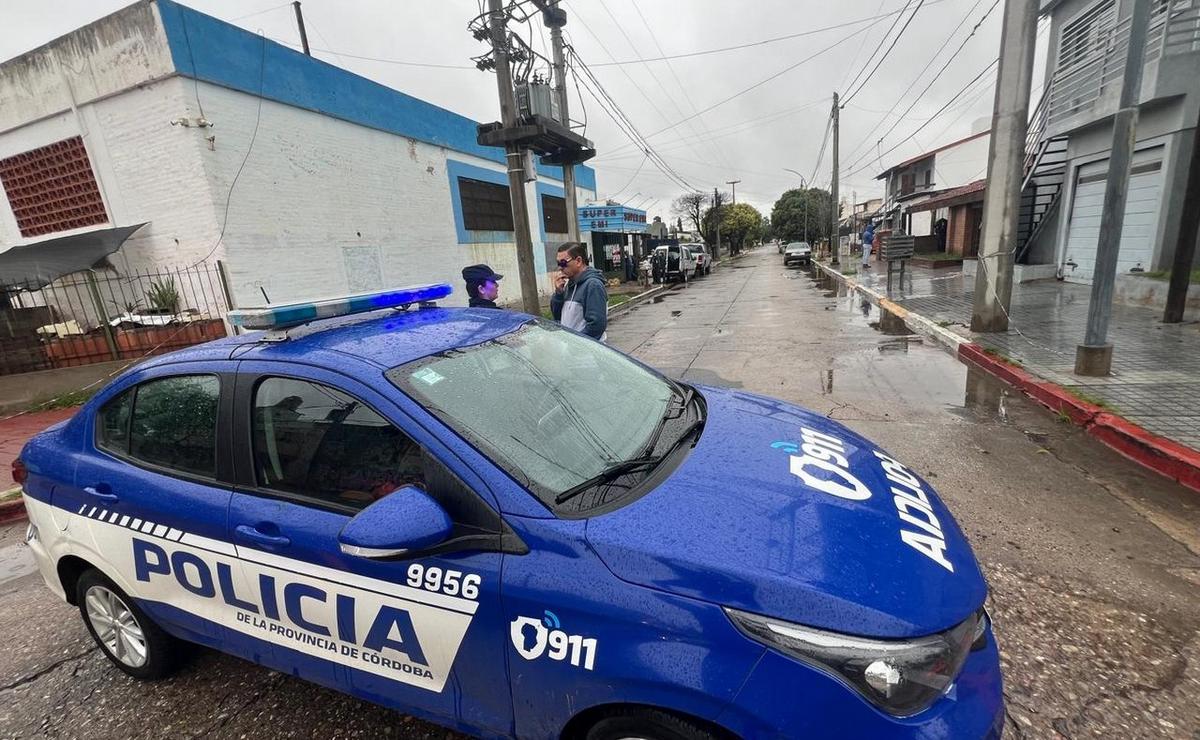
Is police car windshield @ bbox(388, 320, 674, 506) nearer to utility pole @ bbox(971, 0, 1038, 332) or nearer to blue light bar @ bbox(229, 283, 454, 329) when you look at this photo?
blue light bar @ bbox(229, 283, 454, 329)

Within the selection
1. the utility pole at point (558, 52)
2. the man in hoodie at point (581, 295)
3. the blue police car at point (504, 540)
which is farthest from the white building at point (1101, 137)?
the blue police car at point (504, 540)

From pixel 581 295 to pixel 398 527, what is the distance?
3649 millimetres

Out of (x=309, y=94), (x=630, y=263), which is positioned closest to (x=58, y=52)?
(x=309, y=94)

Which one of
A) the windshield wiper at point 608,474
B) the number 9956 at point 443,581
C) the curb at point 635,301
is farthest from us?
the curb at point 635,301

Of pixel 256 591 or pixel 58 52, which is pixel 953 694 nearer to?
pixel 256 591

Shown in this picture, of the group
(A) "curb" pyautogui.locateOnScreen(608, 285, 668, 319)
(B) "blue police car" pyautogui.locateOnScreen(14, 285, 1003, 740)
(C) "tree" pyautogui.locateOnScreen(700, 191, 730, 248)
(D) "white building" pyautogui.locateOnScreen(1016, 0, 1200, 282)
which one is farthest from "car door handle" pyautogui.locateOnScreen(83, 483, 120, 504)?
(C) "tree" pyautogui.locateOnScreen(700, 191, 730, 248)

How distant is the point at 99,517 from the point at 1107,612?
456 centimetres

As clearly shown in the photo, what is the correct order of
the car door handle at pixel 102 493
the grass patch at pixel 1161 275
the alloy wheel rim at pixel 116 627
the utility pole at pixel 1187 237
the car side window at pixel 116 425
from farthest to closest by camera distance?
1. the grass patch at pixel 1161 275
2. the utility pole at pixel 1187 237
3. the alloy wheel rim at pixel 116 627
4. the car side window at pixel 116 425
5. the car door handle at pixel 102 493

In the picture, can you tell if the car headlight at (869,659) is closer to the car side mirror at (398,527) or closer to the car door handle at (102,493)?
the car side mirror at (398,527)

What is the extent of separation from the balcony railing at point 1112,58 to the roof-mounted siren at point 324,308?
9.98 metres

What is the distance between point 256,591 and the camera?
6.49 ft

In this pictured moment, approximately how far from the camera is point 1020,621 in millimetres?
2521

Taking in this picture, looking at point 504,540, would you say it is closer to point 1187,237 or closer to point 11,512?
point 11,512

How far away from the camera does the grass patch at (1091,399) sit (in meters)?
4.91
